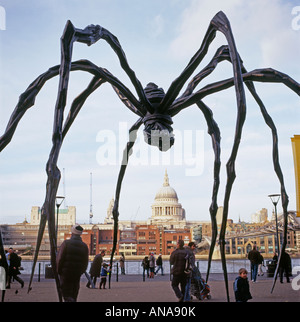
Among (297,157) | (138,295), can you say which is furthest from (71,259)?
(138,295)

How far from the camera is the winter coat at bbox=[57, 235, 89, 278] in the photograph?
5.85 m

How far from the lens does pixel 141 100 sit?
6.41 metres

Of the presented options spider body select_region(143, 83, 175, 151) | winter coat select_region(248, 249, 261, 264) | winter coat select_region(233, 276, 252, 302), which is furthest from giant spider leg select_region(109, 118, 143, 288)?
winter coat select_region(248, 249, 261, 264)

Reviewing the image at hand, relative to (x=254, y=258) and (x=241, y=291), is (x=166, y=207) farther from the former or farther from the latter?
(x=241, y=291)

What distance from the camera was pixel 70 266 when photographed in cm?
589

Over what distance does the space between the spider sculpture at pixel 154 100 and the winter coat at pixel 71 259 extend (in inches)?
64.2

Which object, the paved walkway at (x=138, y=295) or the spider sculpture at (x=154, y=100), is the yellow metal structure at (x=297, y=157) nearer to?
the spider sculpture at (x=154, y=100)

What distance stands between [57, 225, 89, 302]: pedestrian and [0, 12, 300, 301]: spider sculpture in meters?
1.65

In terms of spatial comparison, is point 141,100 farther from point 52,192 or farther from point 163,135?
point 52,192

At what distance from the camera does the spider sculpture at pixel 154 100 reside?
163 inches

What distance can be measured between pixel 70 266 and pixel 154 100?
287 centimetres

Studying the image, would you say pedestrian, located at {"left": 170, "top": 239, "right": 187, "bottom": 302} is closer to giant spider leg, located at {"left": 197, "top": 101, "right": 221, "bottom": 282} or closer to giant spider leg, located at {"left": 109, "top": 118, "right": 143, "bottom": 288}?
giant spider leg, located at {"left": 109, "top": 118, "right": 143, "bottom": 288}

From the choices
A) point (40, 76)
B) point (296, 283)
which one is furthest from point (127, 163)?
point (296, 283)

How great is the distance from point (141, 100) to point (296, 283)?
10.6 metres
